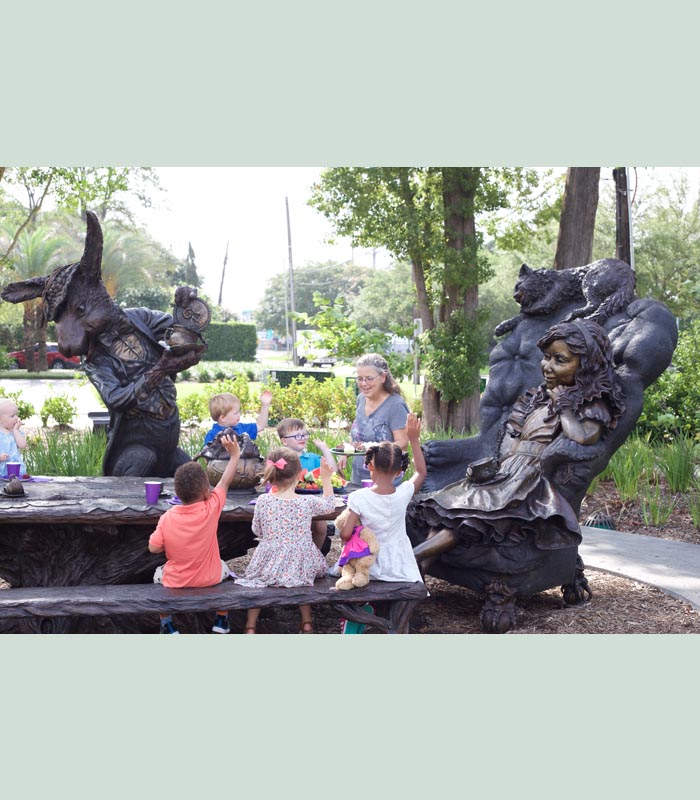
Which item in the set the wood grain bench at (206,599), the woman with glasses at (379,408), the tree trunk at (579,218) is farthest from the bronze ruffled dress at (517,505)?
the tree trunk at (579,218)

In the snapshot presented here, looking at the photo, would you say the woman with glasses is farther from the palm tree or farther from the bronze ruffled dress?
the palm tree

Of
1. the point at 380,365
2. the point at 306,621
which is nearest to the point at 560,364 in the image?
the point at 380,365

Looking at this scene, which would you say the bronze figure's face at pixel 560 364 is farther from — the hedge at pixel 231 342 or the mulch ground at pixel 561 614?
the hedge at pixel 231 342

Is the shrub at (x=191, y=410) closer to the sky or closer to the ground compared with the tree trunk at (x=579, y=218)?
closer to the ground

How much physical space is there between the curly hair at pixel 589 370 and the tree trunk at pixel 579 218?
7.38 metres

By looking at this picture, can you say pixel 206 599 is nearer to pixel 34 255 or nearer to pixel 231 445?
pixel 231 445

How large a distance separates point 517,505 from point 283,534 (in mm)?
1349

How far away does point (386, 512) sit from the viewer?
440 centimetres

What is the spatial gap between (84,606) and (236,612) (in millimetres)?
1126

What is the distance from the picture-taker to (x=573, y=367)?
509 cm

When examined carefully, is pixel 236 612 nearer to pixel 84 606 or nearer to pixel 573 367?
pixel 84 606

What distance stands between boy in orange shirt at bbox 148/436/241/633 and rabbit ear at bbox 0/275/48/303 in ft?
8.34

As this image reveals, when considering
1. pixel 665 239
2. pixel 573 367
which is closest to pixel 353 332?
pixel 573 367

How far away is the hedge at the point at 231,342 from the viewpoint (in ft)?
137
